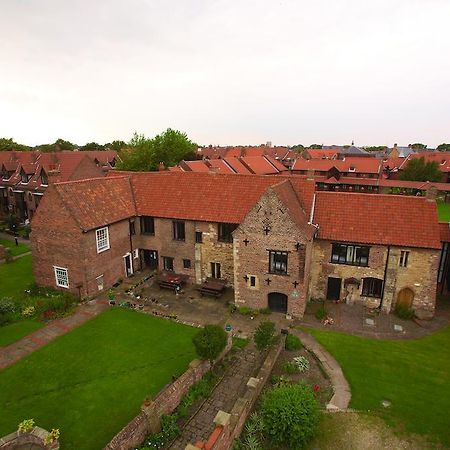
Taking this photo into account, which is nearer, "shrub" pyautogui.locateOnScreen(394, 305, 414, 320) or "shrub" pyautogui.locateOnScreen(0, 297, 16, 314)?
"shrub" pyautogui.locateOnScreen(0, 297, 16, 314)

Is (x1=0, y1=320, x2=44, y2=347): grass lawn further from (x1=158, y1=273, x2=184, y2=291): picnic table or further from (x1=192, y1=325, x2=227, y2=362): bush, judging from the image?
(x1=192, y1=325, x2=227, y2=362): bush

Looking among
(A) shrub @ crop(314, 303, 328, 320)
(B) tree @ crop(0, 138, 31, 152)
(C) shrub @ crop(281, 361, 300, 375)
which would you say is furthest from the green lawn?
(B) tree @ crop(0, 138, 31, 152)

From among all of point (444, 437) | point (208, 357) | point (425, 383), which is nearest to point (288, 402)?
point (208, 357)

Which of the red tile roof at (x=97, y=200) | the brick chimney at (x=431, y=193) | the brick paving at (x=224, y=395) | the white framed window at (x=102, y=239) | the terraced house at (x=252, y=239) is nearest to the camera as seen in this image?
the brick paving at (x=224, y=395)

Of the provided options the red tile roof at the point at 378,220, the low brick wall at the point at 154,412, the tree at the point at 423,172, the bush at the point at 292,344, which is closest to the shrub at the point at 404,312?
the red tile roof at the point at 378,220

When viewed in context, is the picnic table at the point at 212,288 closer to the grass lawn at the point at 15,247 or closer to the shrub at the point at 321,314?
the shrub at the point at 321,314

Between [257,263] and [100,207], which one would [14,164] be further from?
[257,263]
